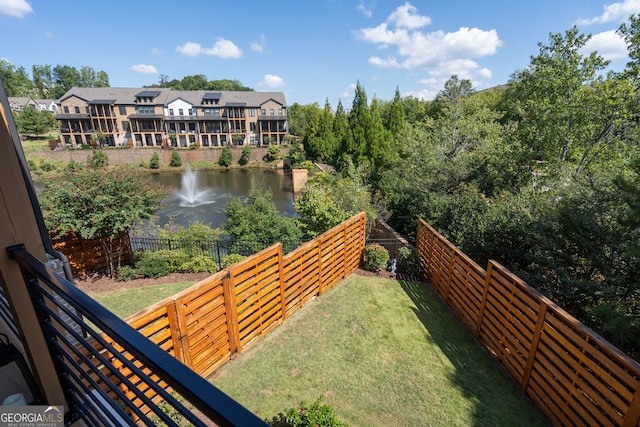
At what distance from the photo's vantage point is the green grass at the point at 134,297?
721cm

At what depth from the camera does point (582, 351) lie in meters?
3.82

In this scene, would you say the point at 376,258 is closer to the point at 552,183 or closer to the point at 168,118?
the point at 552,183

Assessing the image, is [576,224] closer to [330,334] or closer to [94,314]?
[330,334]

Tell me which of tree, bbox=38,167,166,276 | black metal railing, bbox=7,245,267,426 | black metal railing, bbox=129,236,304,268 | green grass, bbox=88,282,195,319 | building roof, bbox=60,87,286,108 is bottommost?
green grass, bbox=88,282,195,319

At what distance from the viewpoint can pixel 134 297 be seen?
25.6 ft

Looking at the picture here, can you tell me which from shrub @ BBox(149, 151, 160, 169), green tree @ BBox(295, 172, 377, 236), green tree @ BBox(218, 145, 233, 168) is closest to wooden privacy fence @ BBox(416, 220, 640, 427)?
green tree @ BBox(295, 172, 377, 236)

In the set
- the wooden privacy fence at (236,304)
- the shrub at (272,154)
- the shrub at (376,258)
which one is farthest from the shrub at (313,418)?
the shrub at (272,154)

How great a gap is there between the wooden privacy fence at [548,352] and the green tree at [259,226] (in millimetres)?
5698

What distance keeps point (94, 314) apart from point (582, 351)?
198 inches

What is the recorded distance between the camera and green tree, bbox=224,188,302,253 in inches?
411

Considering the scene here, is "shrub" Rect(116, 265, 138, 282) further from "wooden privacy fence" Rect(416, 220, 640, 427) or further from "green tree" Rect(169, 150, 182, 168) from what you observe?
"green tree" Rect(169, 150, 182, 168)

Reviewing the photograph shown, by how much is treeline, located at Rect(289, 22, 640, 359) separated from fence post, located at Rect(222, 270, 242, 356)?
5.39 metres

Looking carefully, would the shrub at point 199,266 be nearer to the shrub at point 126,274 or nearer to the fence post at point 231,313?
the shrub at point 126,274

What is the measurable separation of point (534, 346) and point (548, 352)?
0.25 meters
